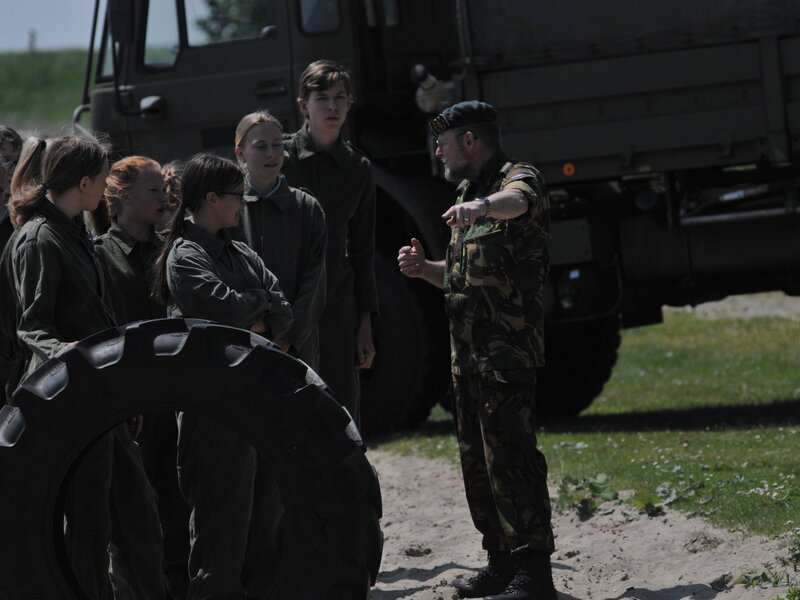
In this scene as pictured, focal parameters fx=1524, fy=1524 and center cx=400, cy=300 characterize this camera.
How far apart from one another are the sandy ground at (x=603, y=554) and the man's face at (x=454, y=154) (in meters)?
1.64

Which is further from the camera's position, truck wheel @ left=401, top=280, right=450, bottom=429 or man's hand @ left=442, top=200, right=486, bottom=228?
truck wheel @ left=401, top=280, right=450, bottom=429

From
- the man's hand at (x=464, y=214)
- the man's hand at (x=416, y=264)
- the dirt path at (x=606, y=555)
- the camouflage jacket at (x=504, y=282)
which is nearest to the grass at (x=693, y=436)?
the dirt path at (x=606, y=555)

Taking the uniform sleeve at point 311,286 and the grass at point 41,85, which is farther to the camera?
the grass at point 41,85

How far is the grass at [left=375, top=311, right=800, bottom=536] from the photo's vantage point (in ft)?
22.7

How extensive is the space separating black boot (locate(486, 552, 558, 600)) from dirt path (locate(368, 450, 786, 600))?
40cm

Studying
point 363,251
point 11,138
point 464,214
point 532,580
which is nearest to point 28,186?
point 11,138

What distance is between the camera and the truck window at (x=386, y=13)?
9.76 metres

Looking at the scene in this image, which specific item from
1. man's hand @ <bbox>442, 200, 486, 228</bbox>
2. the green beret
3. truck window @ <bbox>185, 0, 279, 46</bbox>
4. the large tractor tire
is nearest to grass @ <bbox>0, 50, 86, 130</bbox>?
truck window @ <bbox>185, 0, 279, 46</bbox>

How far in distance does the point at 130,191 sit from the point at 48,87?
121 ft

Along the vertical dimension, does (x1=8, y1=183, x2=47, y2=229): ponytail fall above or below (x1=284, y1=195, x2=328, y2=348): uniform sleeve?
above

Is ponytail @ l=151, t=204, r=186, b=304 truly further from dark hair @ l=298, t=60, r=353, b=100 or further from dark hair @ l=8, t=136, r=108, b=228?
dark hair @ l=298, t=60, r=353, b=100

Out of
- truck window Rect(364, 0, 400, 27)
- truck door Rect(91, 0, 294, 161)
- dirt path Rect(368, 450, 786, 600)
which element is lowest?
dirt path Rect(368, 450, 786, 600)

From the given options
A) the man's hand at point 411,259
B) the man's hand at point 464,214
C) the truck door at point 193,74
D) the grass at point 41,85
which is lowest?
the man's hand at point 411,259

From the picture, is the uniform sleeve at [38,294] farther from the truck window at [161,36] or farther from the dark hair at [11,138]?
the truck window at [161,36]
